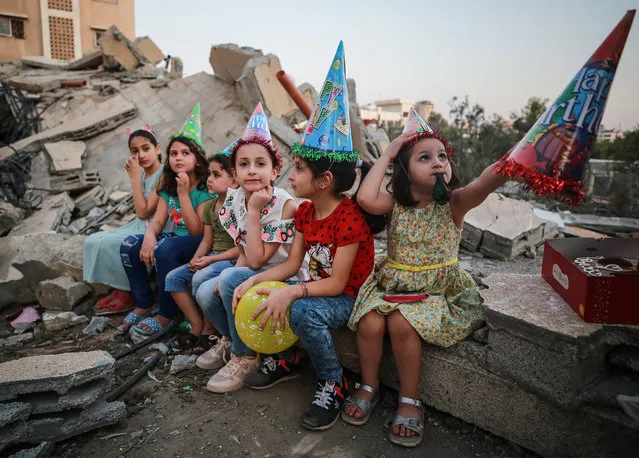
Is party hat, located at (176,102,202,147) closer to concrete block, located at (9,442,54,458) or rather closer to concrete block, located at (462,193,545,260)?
concrete block, located at (9,442,54,458)

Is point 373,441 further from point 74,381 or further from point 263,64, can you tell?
point 263,64

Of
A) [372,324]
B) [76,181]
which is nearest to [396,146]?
[372,324]

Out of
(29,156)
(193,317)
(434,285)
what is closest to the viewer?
(434,285)

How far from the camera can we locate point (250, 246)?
2650 millimetres

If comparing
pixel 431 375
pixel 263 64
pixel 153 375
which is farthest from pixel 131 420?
pixel 263 64

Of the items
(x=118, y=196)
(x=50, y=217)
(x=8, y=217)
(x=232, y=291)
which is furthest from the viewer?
(x=118, y=196)

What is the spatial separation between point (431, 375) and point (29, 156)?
7230 millimetres

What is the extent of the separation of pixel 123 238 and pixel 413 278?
8.80 feet

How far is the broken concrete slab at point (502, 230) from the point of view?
13.7 ft

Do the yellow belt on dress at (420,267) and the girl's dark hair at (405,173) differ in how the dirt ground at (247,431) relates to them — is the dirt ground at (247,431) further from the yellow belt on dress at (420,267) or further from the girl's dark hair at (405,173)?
Result: the girl's dark hair at (405,173)

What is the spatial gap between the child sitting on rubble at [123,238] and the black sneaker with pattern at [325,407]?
2.33 m

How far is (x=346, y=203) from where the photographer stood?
2.39 m

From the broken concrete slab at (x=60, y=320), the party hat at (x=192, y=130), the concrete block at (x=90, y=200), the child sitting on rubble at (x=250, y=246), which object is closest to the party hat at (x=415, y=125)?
the child sitting on rubble at (x=250, y=246)

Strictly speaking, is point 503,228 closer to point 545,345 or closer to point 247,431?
point 545,345
